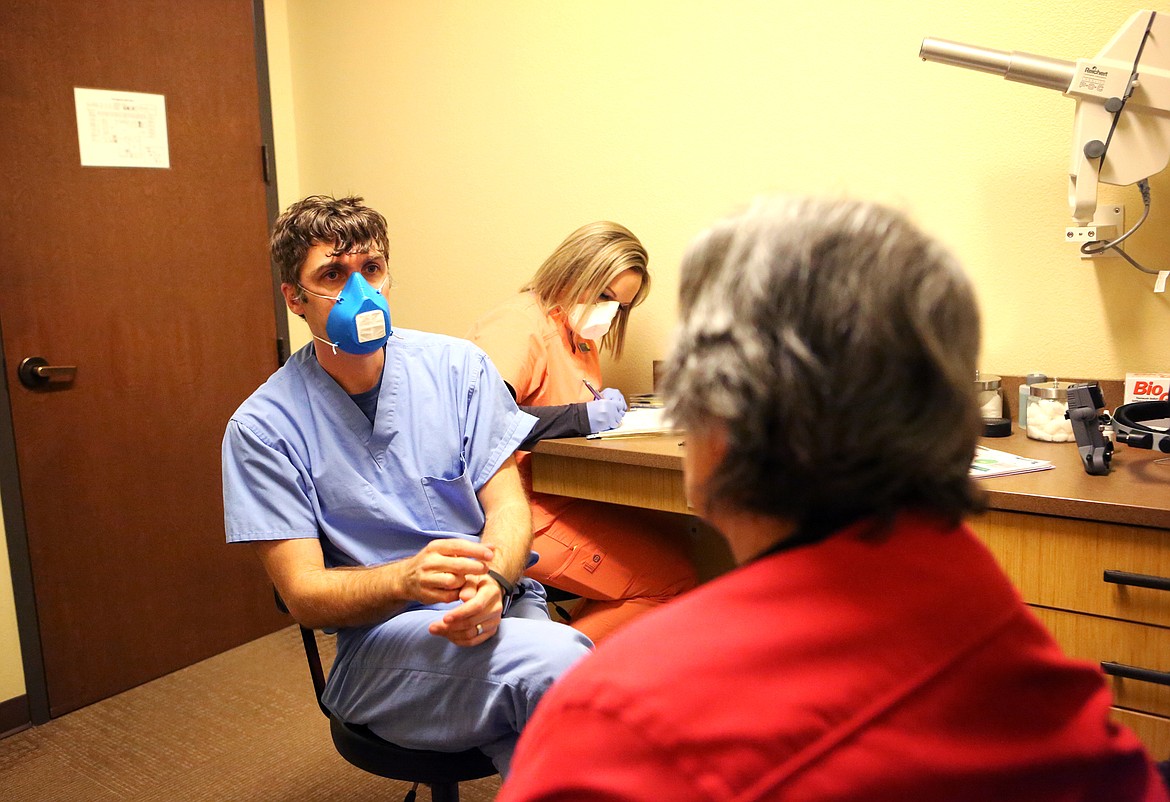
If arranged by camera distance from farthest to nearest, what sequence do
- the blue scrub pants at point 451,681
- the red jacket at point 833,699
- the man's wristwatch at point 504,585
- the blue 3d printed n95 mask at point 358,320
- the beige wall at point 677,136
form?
the beige wall at point 677,136 < the blue 3d printed n95 mask at point 358,320 < the man's wristwatch at point 504,585 < the blue scrub pants at point 451,681 < the red jacket at point 833,699

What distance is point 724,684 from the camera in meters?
0.52

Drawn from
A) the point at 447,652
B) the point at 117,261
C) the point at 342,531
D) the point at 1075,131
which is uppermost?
the point at 1075,131

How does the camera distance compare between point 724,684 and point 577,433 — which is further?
point 577,433

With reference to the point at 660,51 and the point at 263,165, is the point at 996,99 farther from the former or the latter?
the point at 263,165

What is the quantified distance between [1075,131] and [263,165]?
2.32m

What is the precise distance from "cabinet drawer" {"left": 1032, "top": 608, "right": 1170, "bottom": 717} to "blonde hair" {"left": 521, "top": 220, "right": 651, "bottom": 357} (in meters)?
1.23

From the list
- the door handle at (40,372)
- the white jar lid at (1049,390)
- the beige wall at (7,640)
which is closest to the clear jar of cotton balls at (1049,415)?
the white jar lid at (1049,390)

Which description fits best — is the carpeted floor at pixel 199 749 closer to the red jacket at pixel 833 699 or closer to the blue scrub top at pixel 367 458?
the blue scrub top at pixel 367 458

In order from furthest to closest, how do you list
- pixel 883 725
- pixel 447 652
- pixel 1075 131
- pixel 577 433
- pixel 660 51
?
pixel 660 51 → pixel 577 433 → pixel 1075 131 → pixel 447 652 → pixel 883 725

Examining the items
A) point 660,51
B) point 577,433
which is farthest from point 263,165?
point 577,433

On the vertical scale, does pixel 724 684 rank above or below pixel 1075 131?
below

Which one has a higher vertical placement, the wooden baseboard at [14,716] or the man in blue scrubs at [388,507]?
the man in blue scrubs at [388,507]

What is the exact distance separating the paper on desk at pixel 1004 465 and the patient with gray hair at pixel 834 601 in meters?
1.02

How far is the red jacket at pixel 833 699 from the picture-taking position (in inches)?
20.1
